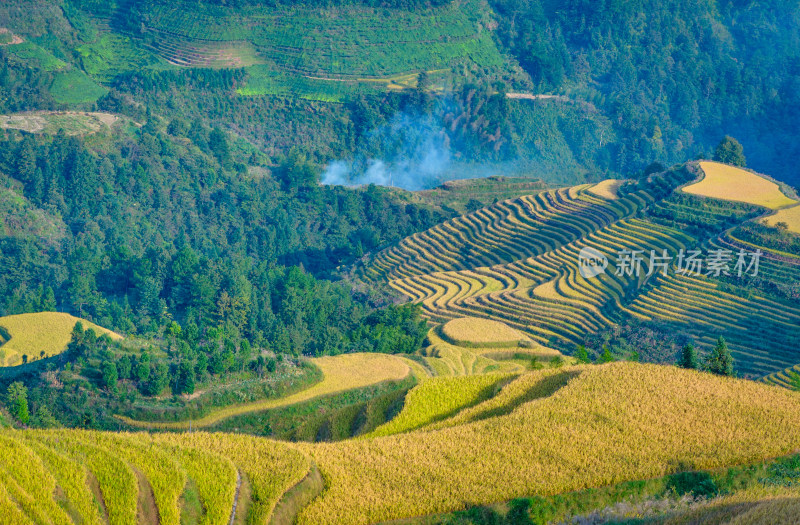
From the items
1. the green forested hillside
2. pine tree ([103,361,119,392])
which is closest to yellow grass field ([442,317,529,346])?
pine tree ([103,361,119,392])

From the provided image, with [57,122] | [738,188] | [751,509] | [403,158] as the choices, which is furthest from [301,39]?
[751,509]

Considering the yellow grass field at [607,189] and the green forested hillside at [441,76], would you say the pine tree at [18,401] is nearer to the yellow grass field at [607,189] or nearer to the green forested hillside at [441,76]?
the yellow grass field at [607,189]

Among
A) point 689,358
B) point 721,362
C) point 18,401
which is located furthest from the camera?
point 18,401

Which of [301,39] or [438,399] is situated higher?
[301,39]

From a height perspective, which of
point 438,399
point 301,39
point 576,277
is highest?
point 301,39

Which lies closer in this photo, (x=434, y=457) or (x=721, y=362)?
(x=434, y=457)

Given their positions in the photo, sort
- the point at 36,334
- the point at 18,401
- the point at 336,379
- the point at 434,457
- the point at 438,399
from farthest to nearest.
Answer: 1. the point at 36,334
2. the point at 336,379
3. the point at 18,401
4. the point at 438,399
5. the point at 434,457

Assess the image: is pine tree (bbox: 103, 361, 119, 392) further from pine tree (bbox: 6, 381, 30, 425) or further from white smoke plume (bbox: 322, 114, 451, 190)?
white smoke plume (bbox: 322, 114, 451, 190)

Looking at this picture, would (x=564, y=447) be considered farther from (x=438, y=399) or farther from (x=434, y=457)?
(x=438, y=399)
